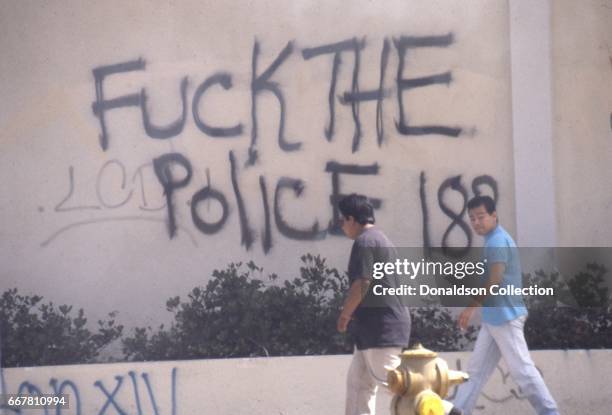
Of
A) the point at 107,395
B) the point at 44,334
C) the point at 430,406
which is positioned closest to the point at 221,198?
the point at 44,334

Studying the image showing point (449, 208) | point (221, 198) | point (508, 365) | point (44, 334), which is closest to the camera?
point (508, 365)

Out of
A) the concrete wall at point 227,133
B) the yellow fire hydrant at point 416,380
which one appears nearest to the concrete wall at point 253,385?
the concrete wall at point 227,133

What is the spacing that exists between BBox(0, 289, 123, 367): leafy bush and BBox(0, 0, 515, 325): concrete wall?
0.64 ft

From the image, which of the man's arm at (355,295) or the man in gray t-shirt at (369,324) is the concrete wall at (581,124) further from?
the man's arm at (355,295)

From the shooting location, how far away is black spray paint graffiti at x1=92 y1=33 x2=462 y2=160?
8016 mm

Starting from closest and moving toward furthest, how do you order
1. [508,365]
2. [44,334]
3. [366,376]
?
[366,376]
[508,365]
[44,334]

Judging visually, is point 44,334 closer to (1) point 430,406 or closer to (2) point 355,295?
(2) point 355,295

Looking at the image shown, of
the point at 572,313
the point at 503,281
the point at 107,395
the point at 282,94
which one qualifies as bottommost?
the point at 107,395

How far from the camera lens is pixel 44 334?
745 centimetres

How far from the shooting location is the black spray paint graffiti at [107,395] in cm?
683

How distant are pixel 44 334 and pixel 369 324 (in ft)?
8.53

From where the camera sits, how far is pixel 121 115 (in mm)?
8016

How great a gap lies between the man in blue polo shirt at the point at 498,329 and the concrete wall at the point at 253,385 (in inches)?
14.1

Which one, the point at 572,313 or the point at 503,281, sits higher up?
the point at 503,281
